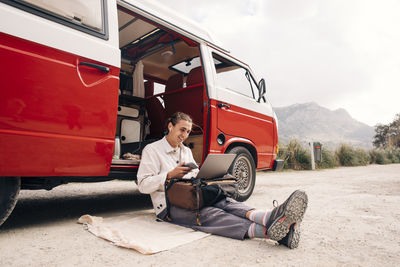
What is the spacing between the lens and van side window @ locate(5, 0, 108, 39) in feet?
6.64

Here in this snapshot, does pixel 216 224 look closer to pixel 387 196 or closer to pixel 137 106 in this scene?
pixel 137 106

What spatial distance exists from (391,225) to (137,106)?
144 inches

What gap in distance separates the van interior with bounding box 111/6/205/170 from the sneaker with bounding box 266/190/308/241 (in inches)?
76.7

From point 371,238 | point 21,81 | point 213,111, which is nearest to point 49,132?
point 21,81

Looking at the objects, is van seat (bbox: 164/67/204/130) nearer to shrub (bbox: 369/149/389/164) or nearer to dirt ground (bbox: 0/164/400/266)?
dirt ground (bbox: 0/164/400/266)

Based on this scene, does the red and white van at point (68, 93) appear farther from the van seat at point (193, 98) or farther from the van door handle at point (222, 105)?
the van seat at point (193, 98)

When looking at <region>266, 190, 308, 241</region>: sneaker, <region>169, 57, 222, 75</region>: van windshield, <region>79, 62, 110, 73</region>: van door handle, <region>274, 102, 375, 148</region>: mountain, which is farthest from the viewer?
<region>274, 102, 375, 148</region>: mountain

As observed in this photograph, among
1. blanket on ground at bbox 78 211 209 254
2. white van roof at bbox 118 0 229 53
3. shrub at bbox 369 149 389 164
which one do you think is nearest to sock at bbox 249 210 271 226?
blanket on ground at bbox 78 211 209 254

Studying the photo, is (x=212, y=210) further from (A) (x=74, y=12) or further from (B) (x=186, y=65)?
(B) (x=186, y=65)

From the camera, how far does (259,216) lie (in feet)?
6.64

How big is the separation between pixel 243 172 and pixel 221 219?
192cm

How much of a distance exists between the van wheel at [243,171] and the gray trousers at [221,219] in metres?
1.54

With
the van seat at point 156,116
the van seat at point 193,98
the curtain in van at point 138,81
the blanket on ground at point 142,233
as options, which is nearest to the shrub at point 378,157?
the van seat at point 193,98

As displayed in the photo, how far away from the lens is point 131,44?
455 cm
